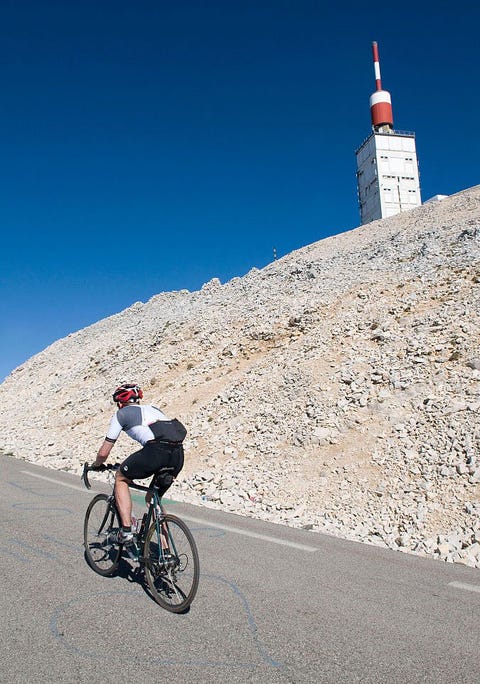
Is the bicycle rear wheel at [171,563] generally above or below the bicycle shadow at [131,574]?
above

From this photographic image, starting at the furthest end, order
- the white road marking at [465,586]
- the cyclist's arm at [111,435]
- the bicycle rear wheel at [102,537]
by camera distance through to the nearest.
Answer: the white road marking at [465,586] → the bicycle rear wheel at [102,537] → the cyclist's arm at [111,435]

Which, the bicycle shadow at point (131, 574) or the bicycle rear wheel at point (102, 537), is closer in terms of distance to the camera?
the bicycle shadow at point (131, 574)

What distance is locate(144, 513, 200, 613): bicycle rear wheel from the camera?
4.80 meters

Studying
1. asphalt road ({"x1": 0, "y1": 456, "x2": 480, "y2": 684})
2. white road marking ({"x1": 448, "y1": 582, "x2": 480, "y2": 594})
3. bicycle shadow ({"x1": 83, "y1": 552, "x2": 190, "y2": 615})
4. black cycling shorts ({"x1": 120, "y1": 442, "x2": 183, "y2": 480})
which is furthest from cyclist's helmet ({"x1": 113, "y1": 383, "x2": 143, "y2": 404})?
white road marking ({"x1": 448, "y1": 582, "x2": 480, "y2": 594})

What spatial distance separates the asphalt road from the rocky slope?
1.97 m

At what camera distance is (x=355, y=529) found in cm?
893

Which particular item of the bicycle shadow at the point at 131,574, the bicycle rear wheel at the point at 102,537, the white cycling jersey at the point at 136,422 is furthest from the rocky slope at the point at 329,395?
the white cycling jersey at the point at 136,422

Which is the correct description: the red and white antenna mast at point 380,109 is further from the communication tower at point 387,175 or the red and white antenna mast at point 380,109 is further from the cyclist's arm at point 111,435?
the cyclist's arm at point 111,435

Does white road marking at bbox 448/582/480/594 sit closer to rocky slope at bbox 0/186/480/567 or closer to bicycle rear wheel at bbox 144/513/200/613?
rocky slope at bbox 0/186/480/567

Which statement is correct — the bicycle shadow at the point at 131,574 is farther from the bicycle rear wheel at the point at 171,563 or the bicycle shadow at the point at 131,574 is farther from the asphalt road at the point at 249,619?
the bicycle rear wheel at the point at 171,563

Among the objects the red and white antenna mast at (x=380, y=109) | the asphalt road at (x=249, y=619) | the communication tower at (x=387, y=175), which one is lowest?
the asphalt road at (x=249, y=619)

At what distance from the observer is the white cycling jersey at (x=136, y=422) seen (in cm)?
515

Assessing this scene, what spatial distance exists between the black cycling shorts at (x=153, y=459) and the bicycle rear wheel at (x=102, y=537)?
704 millimetres

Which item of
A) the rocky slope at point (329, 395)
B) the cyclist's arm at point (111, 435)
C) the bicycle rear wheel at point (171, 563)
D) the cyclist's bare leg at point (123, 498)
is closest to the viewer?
the bicycle rear wheel at point (171, 563)
